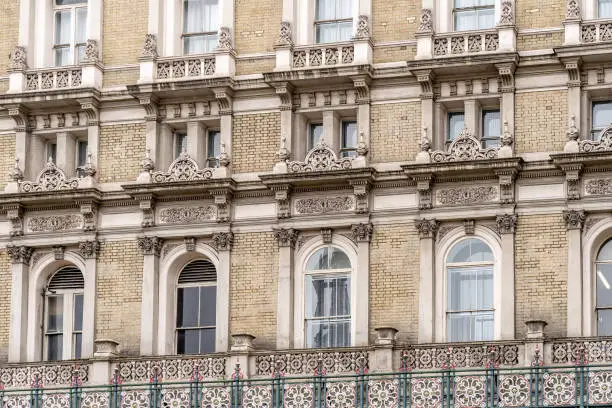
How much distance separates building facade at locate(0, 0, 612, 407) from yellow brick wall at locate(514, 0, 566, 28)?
0.17 feet

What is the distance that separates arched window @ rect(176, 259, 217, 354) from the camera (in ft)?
178

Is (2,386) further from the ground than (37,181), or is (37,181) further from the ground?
(37,181)

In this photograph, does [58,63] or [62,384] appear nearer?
[62,384]

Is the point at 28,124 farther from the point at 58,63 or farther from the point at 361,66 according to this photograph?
the point at 361,66

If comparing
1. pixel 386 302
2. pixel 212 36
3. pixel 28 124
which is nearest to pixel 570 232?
pixel 386 302

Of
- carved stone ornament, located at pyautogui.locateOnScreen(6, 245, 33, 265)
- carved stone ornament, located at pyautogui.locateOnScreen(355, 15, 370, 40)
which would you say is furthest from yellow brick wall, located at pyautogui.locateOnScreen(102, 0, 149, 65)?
carved stone ornament, located at pyautogui.locateOnScreen(355, 15, 370, 40)

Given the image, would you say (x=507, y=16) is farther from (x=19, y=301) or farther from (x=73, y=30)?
(x=19, y=301)

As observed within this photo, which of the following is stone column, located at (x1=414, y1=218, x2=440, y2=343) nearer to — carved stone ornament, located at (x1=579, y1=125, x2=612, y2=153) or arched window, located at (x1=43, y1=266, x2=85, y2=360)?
carved stone ornament, located at (x1=579, y1=125, x2=612, y2=153)

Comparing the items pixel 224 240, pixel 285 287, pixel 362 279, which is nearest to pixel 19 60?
pixel 224 240

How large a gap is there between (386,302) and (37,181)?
30.5 feet

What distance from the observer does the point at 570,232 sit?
5128 centimetres

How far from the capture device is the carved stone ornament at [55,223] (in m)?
55.2

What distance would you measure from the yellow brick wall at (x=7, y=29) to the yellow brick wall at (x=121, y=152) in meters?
3.52

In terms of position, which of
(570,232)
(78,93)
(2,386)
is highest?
(78,93)
